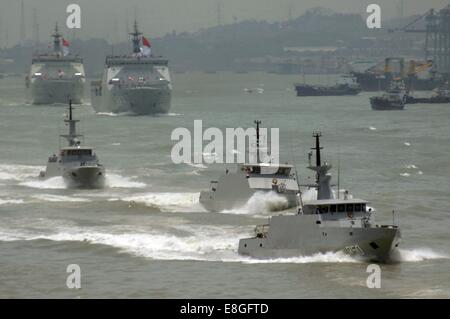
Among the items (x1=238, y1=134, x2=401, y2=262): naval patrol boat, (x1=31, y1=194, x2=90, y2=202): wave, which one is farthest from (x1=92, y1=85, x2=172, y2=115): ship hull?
(x1=238, y1=134, x2=401, y2=262): naval patrol boat

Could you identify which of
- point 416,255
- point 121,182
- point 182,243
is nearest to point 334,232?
point 416,255

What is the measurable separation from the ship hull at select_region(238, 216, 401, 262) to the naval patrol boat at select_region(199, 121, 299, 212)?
51.8 feet

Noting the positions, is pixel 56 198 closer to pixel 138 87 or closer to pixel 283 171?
pixel 283 171

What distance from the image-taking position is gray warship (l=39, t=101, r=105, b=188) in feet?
275

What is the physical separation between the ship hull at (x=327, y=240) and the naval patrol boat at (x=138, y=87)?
142 metres

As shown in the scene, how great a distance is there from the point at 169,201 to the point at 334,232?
26.8 m

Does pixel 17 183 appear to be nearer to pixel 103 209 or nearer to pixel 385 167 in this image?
pixel 103 209

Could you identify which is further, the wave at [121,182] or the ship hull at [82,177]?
the wave at [121,182]

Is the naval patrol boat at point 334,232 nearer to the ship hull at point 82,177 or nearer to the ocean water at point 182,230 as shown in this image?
the ocean water at point 182,230

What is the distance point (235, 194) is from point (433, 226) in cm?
1107

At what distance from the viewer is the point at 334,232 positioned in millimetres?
48906

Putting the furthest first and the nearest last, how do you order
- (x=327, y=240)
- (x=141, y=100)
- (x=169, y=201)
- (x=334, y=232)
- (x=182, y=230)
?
(x=141, y=100), (x=169, y=201), (x=182, y=230), (x=327, y=240), (x=334, y=232)

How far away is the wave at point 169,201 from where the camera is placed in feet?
233

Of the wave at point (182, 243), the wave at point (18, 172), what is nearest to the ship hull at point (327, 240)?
the wave at point (182, 243)
